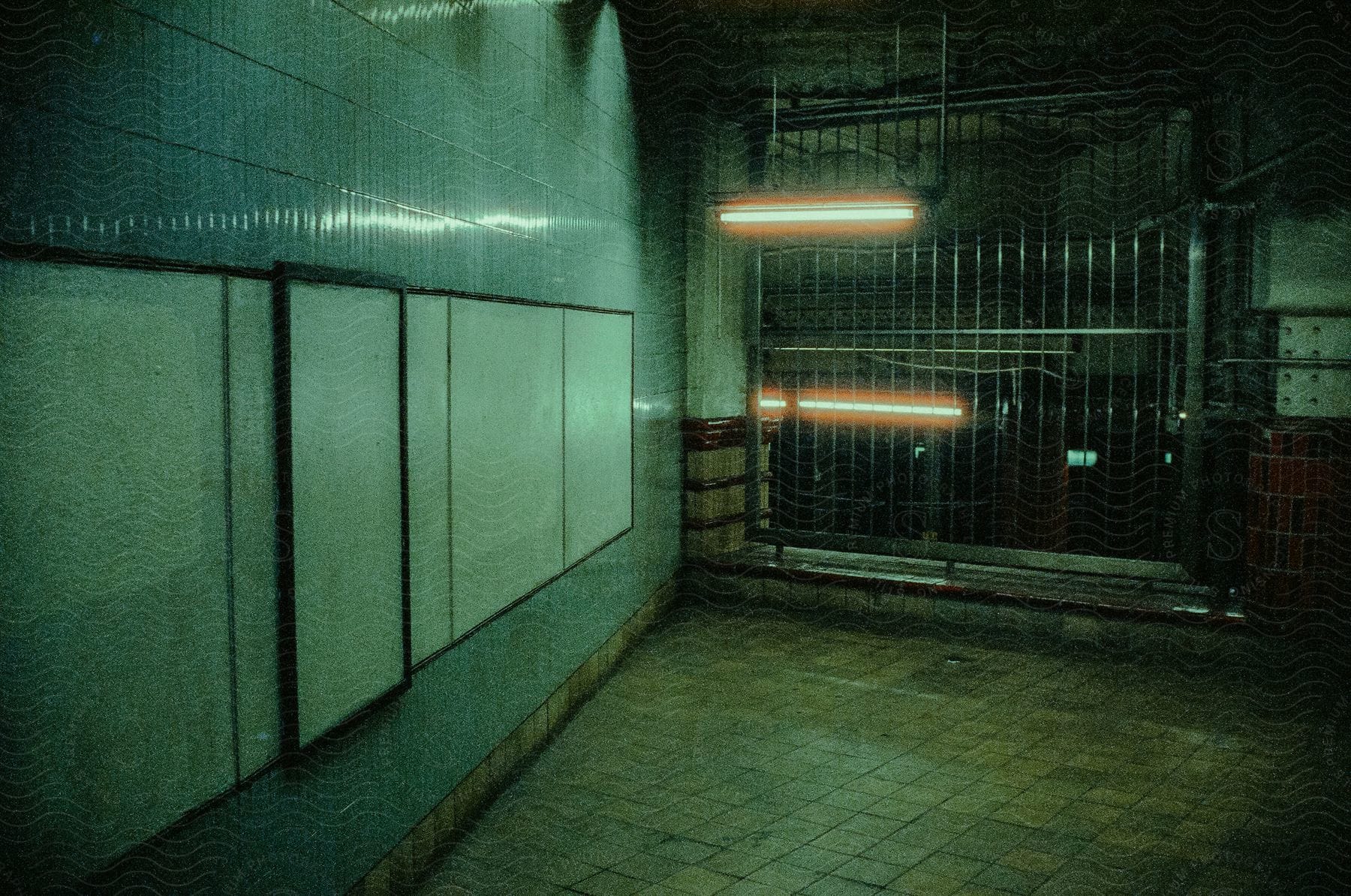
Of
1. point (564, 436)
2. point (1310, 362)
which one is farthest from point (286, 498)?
point (1310, 362)

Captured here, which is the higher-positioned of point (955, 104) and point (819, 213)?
point (955, 104)

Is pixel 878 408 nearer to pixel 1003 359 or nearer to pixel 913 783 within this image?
pixel 1003 359

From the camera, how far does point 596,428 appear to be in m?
7.07

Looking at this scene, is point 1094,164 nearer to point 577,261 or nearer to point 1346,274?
point 1346,274

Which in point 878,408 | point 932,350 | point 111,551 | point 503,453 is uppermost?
point 932,350

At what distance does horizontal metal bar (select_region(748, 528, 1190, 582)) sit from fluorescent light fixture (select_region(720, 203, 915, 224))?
353 cm

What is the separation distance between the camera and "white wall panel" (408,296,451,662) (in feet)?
14.5

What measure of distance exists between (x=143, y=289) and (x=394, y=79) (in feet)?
6.12

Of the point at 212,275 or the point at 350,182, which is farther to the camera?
the point at 350,182

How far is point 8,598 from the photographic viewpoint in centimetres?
241

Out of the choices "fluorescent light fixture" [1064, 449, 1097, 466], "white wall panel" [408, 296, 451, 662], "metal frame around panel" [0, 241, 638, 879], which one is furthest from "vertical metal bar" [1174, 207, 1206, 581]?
"white wall panel" [408, 296, 451, 662]

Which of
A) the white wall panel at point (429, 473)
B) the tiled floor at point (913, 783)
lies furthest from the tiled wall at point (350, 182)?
the tiled floor at point (913, 783)

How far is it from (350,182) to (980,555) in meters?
7.14

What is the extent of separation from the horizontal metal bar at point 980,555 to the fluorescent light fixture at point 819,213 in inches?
139
